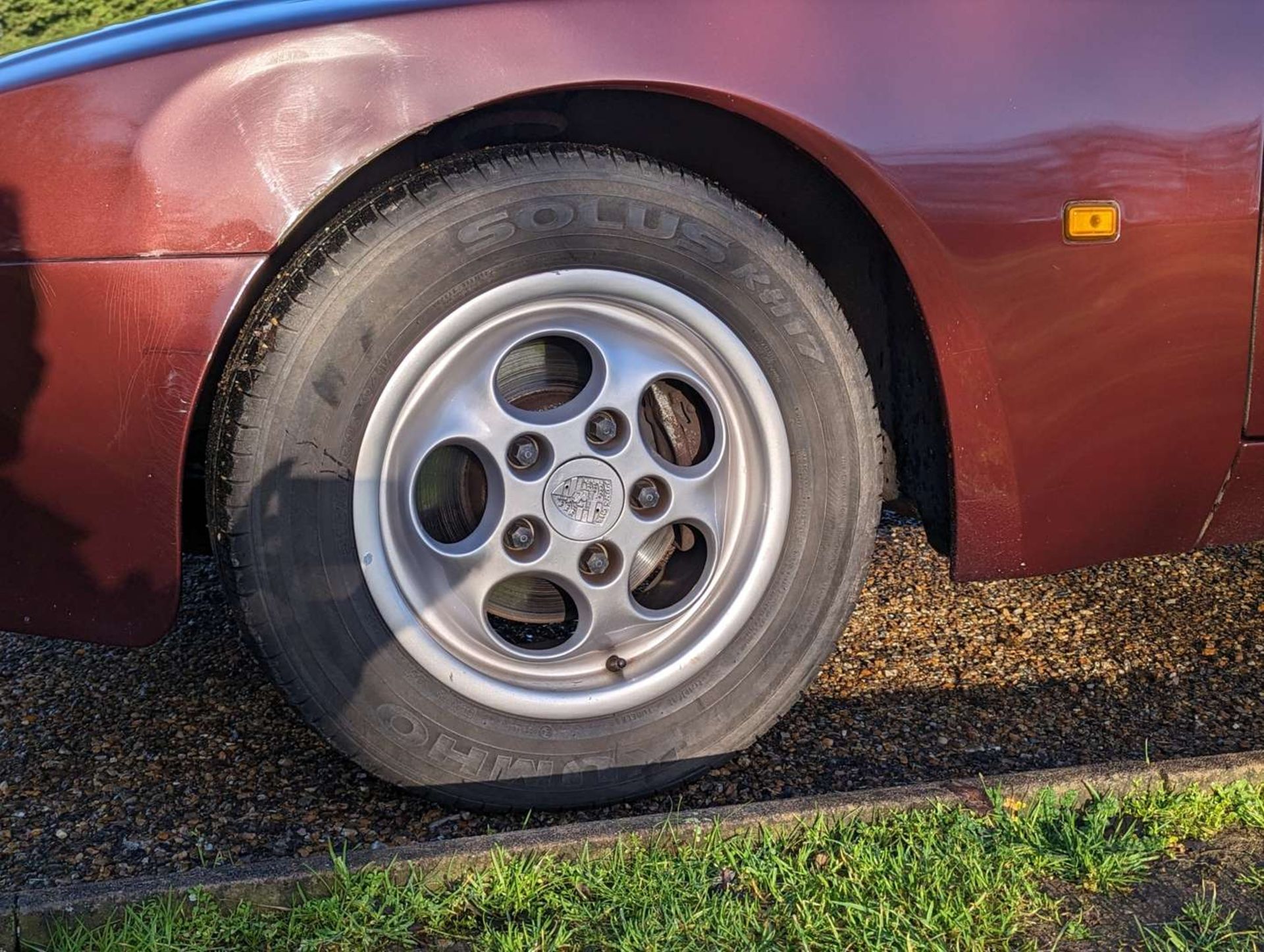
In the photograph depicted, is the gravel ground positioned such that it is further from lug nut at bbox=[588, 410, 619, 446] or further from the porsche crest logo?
lug nut at bbox=[588, 410, 619, 446]

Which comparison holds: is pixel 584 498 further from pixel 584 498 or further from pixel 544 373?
pixel 544 373

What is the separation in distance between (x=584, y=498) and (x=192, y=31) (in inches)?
39.3

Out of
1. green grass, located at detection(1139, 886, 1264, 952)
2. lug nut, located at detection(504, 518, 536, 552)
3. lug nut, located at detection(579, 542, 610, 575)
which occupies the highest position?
lug nut, located at detection(504, 518, 536, 552)

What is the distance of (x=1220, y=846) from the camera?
1994mm

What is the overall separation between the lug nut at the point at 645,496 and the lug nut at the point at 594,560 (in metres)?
0.10

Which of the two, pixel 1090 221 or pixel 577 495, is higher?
pixel 1090 221

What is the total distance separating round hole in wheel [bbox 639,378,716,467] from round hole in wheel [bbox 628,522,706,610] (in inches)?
5.3

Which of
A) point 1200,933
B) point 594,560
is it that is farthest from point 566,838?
point 1200,933

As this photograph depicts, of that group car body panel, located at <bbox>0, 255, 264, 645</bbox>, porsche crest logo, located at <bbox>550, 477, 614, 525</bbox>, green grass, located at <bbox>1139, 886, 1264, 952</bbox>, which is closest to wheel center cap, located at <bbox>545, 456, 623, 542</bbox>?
porsche crest logo, located at <bbox>550, 477, 614, 525</bbox>

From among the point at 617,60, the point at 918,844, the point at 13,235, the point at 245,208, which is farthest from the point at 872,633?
the point at 13,235

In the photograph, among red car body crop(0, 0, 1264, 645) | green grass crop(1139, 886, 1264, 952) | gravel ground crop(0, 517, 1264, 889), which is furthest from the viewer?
gravel ground crop(0, 517, 1264, 889)

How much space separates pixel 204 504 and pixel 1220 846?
1.83 m

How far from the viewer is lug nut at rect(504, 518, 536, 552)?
2201 mm

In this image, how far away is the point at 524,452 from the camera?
219 centimetres
